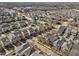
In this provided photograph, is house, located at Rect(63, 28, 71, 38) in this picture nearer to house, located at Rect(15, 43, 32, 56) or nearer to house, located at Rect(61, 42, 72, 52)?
house, located at Rect(61, 42, 72, 52)

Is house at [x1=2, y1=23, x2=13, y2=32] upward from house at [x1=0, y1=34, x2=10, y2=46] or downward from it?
upward

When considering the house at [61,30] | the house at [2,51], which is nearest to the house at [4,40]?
the house at [2,51]

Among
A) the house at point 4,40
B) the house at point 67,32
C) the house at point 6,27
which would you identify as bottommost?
the house at point 4,40

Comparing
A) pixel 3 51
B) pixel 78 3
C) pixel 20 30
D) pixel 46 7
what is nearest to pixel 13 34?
pixel 20 30

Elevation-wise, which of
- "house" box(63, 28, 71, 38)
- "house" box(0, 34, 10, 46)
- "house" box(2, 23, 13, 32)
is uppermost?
"house" box(2, 23, 13, 32)

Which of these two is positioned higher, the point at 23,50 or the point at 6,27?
the point at 6,27

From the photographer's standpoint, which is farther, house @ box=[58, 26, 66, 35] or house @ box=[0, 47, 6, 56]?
house @ box=[58, 26, 66, 35]

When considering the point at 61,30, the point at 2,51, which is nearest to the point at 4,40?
the point at 2,51

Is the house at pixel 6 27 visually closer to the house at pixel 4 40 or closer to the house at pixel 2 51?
the house at pixel 4 40

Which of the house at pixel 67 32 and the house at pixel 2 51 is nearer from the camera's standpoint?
the house at pixel 2 51

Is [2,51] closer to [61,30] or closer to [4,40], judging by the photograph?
[4,40]

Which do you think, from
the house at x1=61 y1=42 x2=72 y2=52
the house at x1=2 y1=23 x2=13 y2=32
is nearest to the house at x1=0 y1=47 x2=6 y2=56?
the house at x1=2 y1=23 x2=13 y2=32
